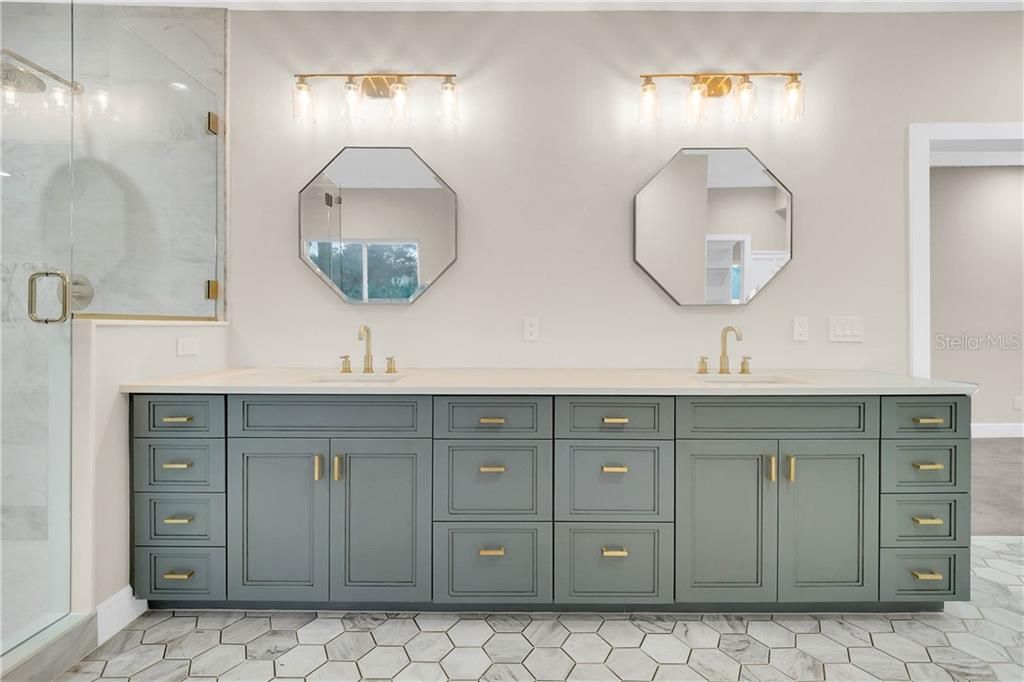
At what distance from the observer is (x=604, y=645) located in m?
1.87

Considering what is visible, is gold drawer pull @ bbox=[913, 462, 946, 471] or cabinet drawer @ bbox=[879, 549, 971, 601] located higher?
gold drawer pull @ bbox=[913, 462, 946, 471]

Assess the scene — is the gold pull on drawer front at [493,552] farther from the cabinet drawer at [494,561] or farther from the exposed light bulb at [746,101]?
the exposed light bulb at [746,101]

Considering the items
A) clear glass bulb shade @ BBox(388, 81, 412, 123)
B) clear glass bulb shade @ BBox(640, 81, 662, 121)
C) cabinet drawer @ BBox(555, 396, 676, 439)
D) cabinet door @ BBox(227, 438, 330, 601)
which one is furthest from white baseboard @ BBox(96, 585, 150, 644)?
clear glass bulb shade @ BBox(640, 81, 662, 121)

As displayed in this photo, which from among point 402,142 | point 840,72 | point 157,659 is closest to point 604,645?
point 157,659

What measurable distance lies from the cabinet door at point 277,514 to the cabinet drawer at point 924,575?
2.10 metres

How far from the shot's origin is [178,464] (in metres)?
2.00

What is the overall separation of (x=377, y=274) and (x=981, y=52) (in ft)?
10.2

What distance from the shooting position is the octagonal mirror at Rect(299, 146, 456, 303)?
2.63 metres

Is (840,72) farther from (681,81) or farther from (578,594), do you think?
(578,594)

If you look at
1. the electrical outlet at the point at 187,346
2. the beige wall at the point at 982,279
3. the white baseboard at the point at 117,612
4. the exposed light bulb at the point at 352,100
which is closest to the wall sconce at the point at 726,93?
the exposed light bulb at the point at 352,100

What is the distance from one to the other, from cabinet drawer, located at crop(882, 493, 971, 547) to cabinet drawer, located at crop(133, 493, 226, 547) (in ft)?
8.15

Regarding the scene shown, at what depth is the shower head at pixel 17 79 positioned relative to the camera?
170 cm

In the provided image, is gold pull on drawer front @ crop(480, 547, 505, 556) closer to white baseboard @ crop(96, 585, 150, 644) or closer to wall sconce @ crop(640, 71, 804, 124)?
white baseboard @ crop(96, 585, 150, 644)

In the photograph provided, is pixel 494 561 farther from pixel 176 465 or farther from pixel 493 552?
pixel 176 465
